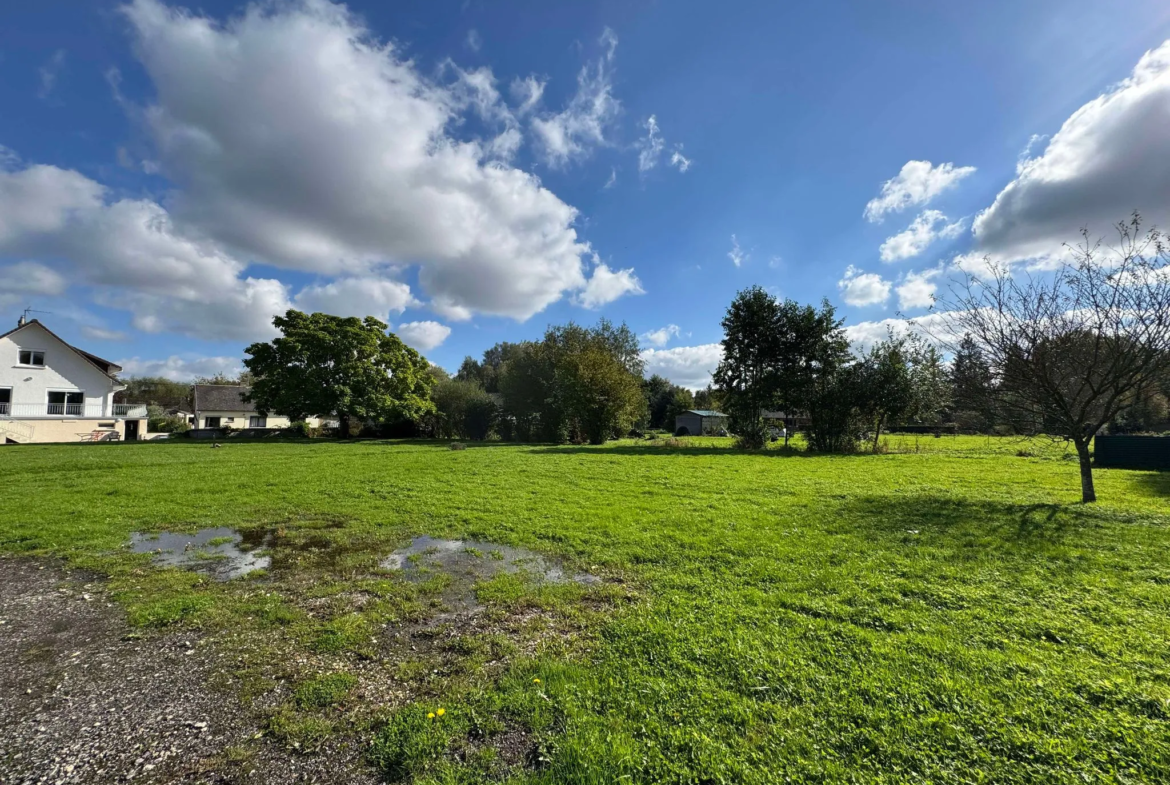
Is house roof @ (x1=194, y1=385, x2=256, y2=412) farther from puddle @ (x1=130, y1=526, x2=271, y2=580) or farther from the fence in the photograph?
the fence

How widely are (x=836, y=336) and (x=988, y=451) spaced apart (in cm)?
917

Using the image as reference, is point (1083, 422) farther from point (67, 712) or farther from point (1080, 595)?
point (67, 712)

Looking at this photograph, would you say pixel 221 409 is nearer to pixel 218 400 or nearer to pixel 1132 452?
pixel 218 400

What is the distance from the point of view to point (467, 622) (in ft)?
14.5

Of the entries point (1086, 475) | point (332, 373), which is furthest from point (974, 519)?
point (332, 373)

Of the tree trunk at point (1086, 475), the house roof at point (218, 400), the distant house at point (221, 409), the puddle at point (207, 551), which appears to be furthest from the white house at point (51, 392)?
the tree trunk at point (1086, 475)

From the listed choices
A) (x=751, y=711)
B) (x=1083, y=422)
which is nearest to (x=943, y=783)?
(x=751, y=711)

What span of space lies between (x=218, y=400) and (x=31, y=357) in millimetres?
24342

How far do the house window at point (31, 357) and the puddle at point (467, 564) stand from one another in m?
44.4

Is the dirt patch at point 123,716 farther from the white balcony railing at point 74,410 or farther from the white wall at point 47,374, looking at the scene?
the white wall at point 47,374

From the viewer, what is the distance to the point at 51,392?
106 ft

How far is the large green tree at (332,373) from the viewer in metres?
33.1

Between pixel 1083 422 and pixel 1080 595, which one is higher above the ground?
pixel 1083 422

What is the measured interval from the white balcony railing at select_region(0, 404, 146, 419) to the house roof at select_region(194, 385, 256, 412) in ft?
58.8
